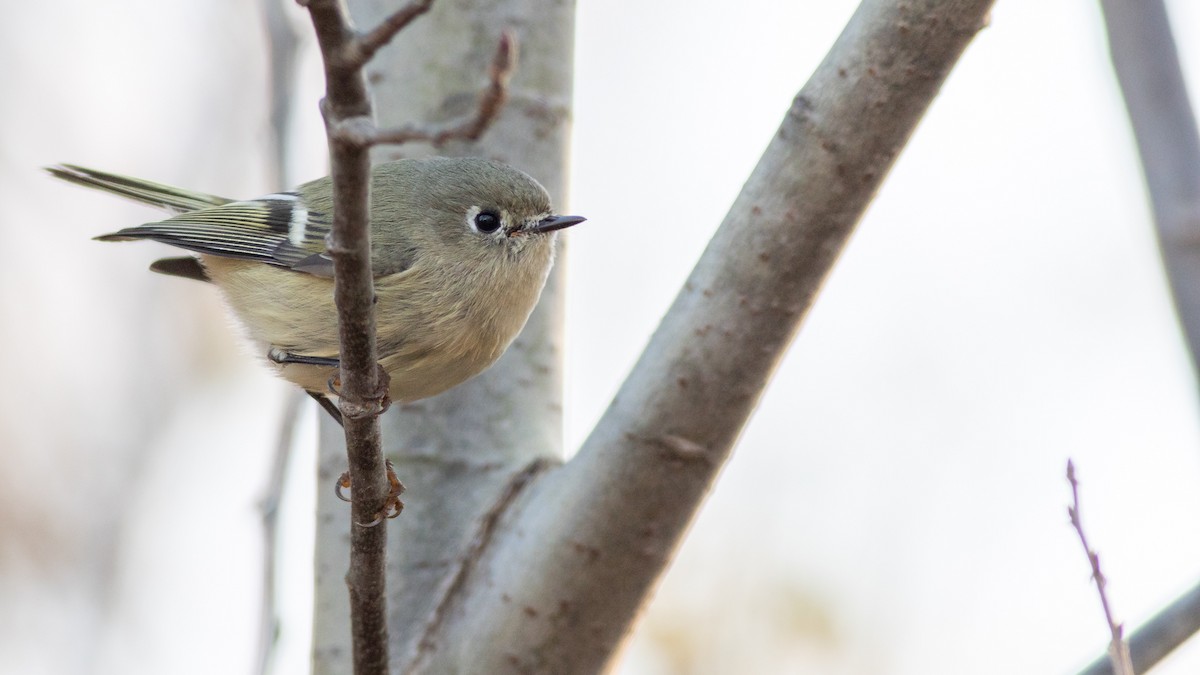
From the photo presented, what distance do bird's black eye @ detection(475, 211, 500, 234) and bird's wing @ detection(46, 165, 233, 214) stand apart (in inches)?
28.0

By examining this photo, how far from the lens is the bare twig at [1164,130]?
4.04ft

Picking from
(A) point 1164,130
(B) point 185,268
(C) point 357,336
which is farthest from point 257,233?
(A) point 1164,130

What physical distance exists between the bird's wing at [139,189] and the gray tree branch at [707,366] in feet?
4.13

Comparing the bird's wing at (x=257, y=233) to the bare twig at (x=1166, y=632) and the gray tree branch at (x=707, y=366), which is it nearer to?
the gray tree branch at (x=707, y=366)

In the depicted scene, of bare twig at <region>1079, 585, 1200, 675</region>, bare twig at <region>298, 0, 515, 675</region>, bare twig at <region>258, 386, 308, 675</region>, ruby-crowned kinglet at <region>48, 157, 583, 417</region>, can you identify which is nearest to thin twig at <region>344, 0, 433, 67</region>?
bare twig at <region>298, 0, 515, 675</region>

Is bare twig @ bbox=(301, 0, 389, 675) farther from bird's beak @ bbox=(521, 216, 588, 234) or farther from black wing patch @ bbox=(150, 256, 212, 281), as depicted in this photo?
black wing patch @ bbox=(150, 256, 212, 281)

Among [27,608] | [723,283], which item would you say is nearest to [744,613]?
[27,608]

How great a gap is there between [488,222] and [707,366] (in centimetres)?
81

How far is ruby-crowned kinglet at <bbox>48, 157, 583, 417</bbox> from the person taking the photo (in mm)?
1996

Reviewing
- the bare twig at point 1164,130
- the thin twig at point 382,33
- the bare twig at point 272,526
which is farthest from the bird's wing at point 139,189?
the bare twig at point 1164,130

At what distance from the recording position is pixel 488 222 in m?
2.27

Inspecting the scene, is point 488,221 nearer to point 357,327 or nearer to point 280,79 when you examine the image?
point 280,79

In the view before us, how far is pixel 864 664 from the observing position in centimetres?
463

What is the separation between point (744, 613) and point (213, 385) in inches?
109
